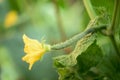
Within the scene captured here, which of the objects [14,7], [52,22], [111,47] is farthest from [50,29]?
[111,47]

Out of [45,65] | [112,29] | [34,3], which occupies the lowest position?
[45,65]

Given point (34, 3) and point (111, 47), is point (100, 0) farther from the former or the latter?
point (34, 3)

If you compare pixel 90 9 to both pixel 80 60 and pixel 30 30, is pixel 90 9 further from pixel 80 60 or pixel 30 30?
pixel 30 30

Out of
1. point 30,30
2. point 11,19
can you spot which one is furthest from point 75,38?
point 11,19

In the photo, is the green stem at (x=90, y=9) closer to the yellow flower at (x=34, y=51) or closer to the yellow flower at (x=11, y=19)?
the yellow flower at (x=34, y=51)

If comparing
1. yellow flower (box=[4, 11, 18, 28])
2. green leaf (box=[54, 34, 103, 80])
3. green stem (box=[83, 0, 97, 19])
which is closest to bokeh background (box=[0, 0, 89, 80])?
yellow flower (box=[4, 11, 18, 28])

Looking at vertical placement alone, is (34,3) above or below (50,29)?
above

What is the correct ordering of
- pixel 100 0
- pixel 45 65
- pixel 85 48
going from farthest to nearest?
pixel 45 65 → pixel 100 0 → pixel 85 48

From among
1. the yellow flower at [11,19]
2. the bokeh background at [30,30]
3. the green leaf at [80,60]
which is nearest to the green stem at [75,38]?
the green leaf at [80,60]
